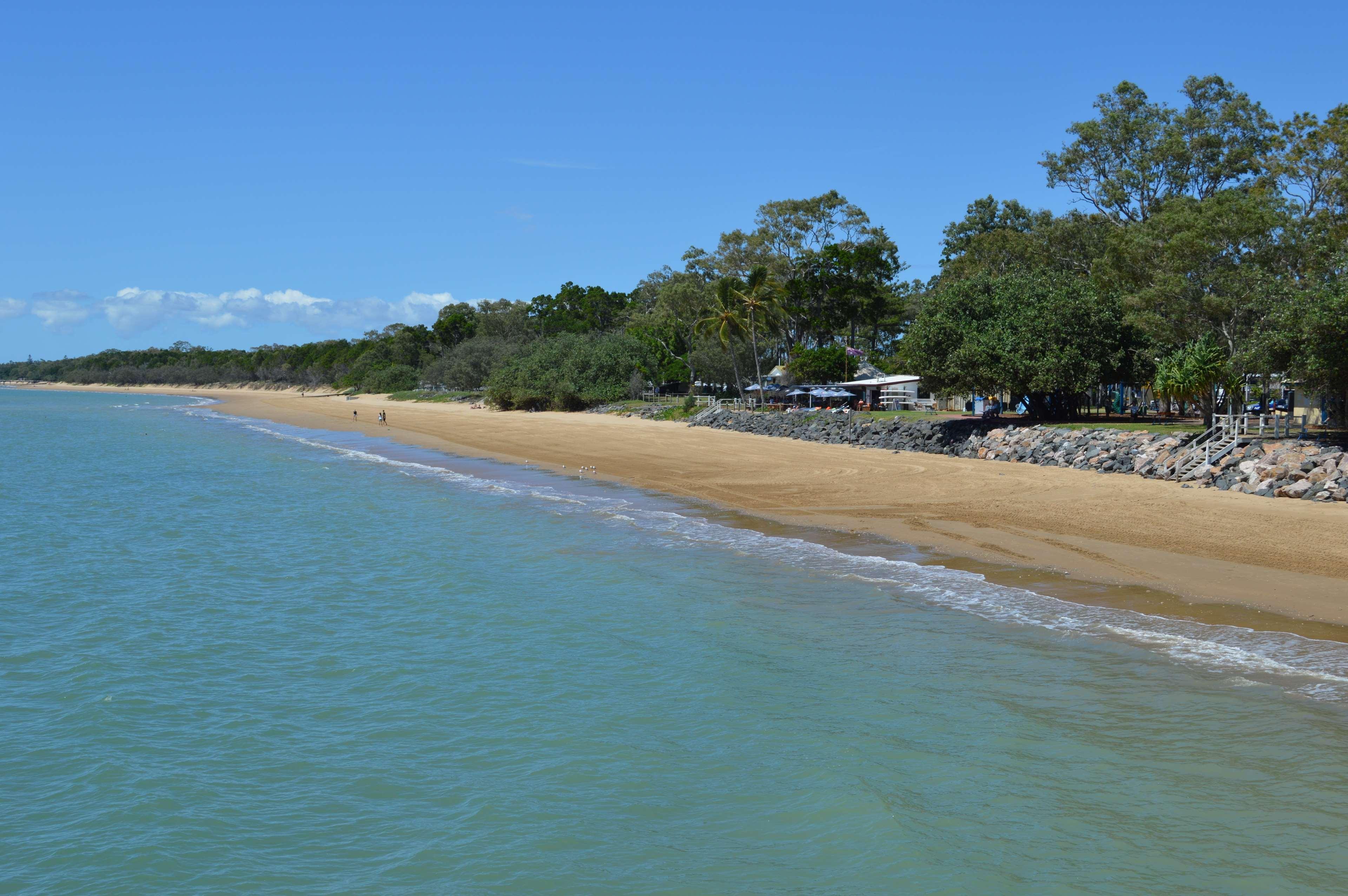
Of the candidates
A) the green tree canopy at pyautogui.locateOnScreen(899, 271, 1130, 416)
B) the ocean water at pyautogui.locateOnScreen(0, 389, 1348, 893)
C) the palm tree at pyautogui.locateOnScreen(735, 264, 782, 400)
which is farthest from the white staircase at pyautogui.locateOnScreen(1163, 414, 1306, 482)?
the palm tree at pyautogui.locateOnScreen(735, 264, 782, 400)

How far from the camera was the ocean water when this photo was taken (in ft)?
22.3

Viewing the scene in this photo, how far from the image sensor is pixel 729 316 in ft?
190

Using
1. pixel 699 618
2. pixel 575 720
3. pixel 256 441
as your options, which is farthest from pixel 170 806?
pixel 256 441

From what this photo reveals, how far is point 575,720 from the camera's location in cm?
953

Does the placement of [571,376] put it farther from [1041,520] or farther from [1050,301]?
[1041,520]

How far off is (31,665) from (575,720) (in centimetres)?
714

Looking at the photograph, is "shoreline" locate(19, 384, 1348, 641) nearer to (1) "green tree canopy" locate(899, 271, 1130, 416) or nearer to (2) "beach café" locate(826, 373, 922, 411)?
(1) "green tree canopy" locate(899, 271, 1130, 416)

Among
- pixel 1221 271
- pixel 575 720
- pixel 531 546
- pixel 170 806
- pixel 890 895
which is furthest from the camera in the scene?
pixel 1221 271

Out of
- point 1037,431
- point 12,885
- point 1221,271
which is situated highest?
point 1221,271

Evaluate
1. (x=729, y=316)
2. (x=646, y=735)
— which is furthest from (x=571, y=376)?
(x=646, y=735)

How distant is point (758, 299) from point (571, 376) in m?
18.4

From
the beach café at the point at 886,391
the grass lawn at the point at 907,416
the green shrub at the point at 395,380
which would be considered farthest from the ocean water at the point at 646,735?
the green shrub at the point at 395,380

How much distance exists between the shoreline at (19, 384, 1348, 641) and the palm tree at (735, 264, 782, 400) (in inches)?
725

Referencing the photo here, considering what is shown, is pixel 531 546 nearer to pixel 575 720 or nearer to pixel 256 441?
pixel 575 720
